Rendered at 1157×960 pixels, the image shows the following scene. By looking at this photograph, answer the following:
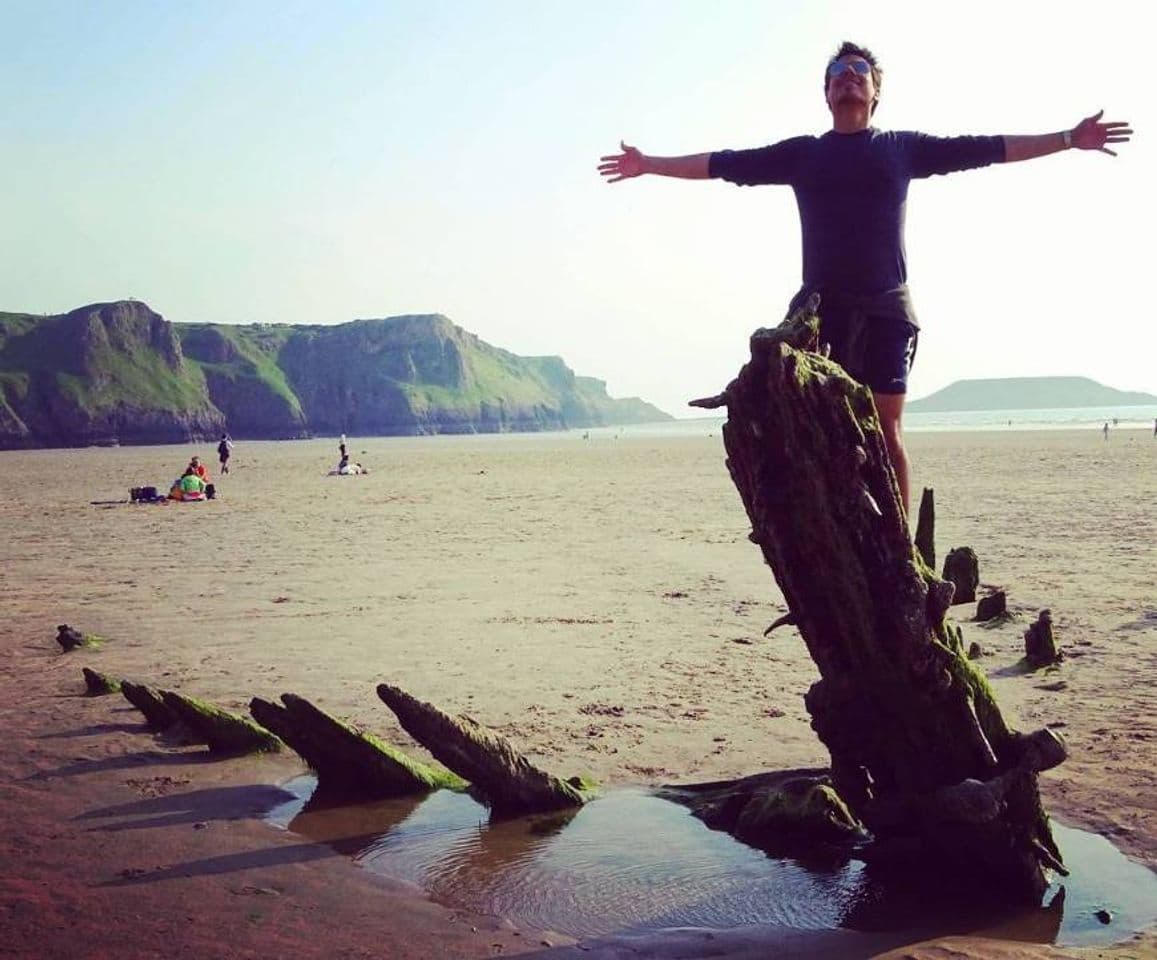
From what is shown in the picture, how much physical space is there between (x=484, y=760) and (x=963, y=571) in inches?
302

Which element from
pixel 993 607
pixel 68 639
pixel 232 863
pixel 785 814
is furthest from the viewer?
pixel 993 607

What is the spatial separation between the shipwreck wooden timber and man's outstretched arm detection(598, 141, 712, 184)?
48.2 inches

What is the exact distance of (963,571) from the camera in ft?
39.8

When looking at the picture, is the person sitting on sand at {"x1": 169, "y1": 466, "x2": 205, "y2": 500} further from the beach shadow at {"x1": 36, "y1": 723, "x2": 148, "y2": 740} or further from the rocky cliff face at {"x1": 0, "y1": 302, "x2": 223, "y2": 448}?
the rocky cliff face at {"x1": 0, "y1": 302, "x2": 223, "y2": 448}

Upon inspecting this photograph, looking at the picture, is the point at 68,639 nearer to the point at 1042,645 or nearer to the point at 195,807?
the point at 195,807

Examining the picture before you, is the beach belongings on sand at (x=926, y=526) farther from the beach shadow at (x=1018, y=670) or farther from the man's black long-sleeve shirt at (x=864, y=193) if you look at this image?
the man's black long-sleeve shirt at (x=864, y=193)

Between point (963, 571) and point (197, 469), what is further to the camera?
point (197, 469)

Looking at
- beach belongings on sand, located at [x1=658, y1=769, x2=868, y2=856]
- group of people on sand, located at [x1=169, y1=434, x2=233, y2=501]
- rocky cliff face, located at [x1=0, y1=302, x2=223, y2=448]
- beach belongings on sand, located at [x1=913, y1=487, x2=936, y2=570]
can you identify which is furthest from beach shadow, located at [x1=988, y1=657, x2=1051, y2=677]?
rocky cliff face, located at [x1=0, y1=302, x2=223, y2=448]

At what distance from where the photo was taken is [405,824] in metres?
6.36

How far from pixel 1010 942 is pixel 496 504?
25883mm

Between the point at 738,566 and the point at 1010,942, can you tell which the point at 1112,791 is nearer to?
the point at 1010,942

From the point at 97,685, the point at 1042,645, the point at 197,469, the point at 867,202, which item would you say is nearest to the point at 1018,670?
the point at 1042,645

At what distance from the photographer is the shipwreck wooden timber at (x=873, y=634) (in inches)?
178

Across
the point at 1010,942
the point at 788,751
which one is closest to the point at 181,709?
the point at 788,751
